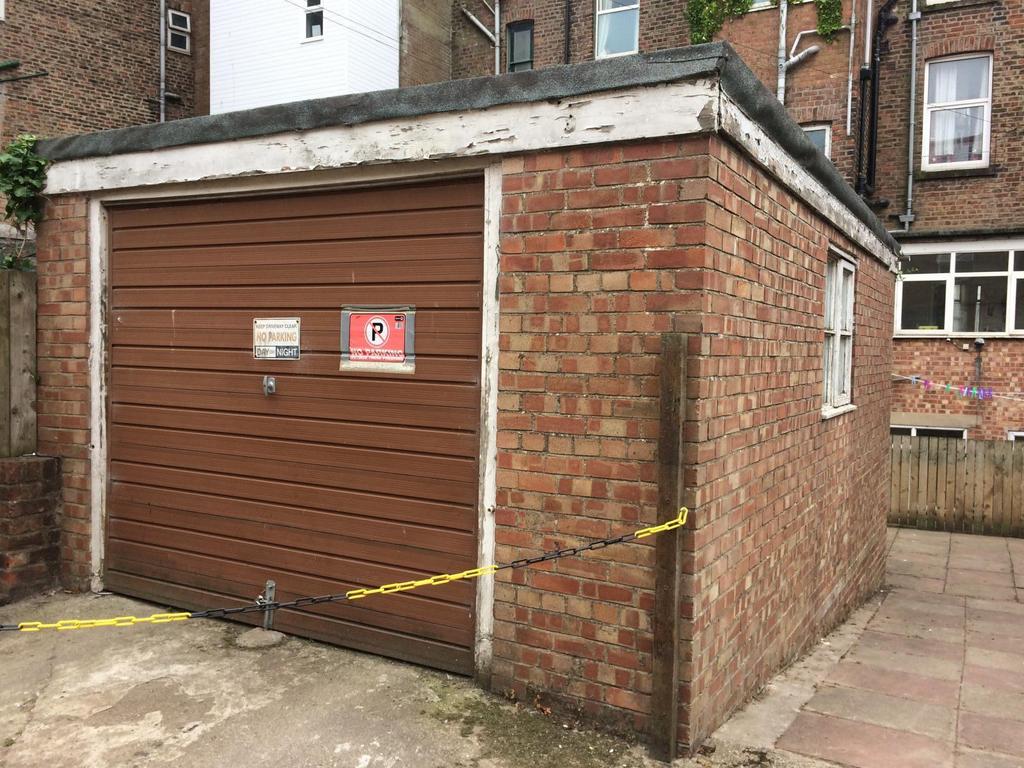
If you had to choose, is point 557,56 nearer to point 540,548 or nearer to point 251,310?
point 251,310

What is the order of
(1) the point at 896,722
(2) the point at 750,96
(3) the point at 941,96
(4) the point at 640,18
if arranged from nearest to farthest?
1. (2) the point at 750,96
2. (1) the point at 896,722
3. (3) the point at 941,96
4. (4) the point at 640,18

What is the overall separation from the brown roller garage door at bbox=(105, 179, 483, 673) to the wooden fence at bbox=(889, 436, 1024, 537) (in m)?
11.7

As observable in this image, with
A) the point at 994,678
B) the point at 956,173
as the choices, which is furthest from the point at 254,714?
the point at 956,173

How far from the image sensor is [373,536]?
439 cm

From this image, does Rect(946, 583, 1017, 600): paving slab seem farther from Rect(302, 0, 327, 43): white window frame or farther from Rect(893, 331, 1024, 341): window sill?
Rect(302, 0, 327, 43): white window frame

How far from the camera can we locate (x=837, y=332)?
628 cm


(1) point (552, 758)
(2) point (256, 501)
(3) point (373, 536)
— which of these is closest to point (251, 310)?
(2) point (256, 501)

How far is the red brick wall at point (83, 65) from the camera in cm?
1622

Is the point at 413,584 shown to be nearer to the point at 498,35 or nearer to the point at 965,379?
the point at 965,379

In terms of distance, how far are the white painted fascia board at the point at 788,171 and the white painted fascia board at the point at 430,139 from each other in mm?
237

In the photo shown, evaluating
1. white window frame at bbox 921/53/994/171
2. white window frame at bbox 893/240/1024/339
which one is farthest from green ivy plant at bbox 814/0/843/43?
white window frame at bbox 893/240/1024/339

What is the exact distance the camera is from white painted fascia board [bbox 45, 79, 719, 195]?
3447 mm

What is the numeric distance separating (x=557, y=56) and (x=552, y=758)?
17748mm

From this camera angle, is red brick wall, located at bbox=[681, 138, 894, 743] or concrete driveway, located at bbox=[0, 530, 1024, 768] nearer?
concrete driveway, located at bbox=[0, 530, 1024, 768]
